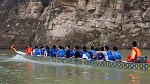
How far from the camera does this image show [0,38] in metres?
53.6

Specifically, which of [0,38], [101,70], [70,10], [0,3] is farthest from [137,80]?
[0,3]

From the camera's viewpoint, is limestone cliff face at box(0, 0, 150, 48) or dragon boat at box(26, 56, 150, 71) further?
limestone cliff face at box(0, 0, 150, 48)

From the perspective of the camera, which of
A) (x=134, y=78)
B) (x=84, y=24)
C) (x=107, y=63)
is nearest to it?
(x=134, y=78)

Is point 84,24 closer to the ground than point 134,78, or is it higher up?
higher up

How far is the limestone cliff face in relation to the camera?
42156 mm

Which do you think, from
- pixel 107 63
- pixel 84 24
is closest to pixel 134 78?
pixel 107 63

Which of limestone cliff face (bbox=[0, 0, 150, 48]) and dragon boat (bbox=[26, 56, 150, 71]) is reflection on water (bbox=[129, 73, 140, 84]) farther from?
limestone cliff face (bbox=[0, 0, 150, 48])

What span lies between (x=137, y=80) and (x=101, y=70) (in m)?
4.19

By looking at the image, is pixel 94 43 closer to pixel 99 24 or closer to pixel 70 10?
pixel 99 24

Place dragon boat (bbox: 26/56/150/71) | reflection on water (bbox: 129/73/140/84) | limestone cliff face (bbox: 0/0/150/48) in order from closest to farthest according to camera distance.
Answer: reflection on water (bbox: 129/73/140/84) → dragon boat (bbox: 26/56/150/71) → limestone cliff face (bbox: 0/0/150/48)

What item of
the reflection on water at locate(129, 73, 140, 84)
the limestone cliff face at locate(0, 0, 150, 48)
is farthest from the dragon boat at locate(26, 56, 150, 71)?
the limestone cliff face at locate(0, 0, 150, 48)

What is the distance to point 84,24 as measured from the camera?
45.2m

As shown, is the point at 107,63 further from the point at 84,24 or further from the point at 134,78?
the point at 84,24

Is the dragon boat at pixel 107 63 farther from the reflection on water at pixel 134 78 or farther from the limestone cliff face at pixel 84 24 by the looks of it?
the limestone cliff face at pixel 84 24
